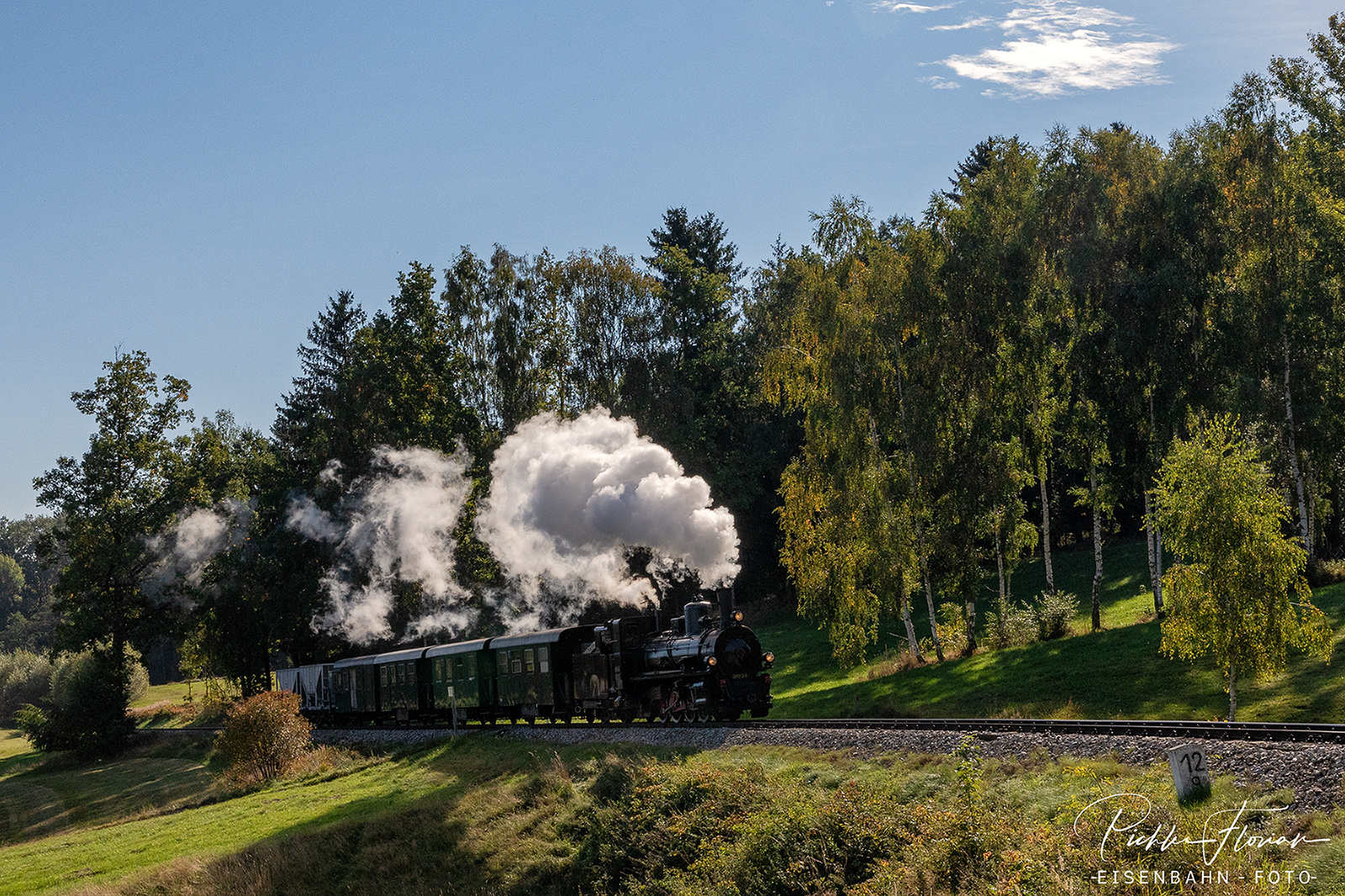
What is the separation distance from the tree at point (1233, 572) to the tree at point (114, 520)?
4577 centimetres

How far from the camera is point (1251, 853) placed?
10.9m

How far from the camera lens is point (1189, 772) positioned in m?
12.5

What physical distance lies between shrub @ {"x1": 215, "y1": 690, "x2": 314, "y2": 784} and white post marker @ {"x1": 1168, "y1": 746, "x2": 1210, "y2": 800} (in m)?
27.4

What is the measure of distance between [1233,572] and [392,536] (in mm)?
38165

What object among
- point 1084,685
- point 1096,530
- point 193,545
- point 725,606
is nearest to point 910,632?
point 1096,530

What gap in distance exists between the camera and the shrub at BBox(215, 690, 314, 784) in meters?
32.0

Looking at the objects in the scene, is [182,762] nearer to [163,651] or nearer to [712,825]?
[712,825]

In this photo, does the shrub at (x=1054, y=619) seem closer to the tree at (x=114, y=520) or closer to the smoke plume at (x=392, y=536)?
the smoke plume at (x=392, y=536)

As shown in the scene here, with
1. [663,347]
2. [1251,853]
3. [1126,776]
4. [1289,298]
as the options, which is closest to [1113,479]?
[1289,298]

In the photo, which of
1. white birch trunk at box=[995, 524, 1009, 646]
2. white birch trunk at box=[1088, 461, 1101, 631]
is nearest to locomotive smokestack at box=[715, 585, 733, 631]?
white birch trunk at box=[995, 524, 1009, 646]

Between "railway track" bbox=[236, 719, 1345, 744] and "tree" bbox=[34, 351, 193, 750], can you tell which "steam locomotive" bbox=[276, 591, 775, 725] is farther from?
"tree" bbox=[34, 351, 193, 750]

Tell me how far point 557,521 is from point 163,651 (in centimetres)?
9223

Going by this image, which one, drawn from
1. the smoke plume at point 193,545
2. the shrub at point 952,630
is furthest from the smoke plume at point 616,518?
the smoke plume at point 193,545

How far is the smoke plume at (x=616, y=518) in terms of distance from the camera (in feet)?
90.1
